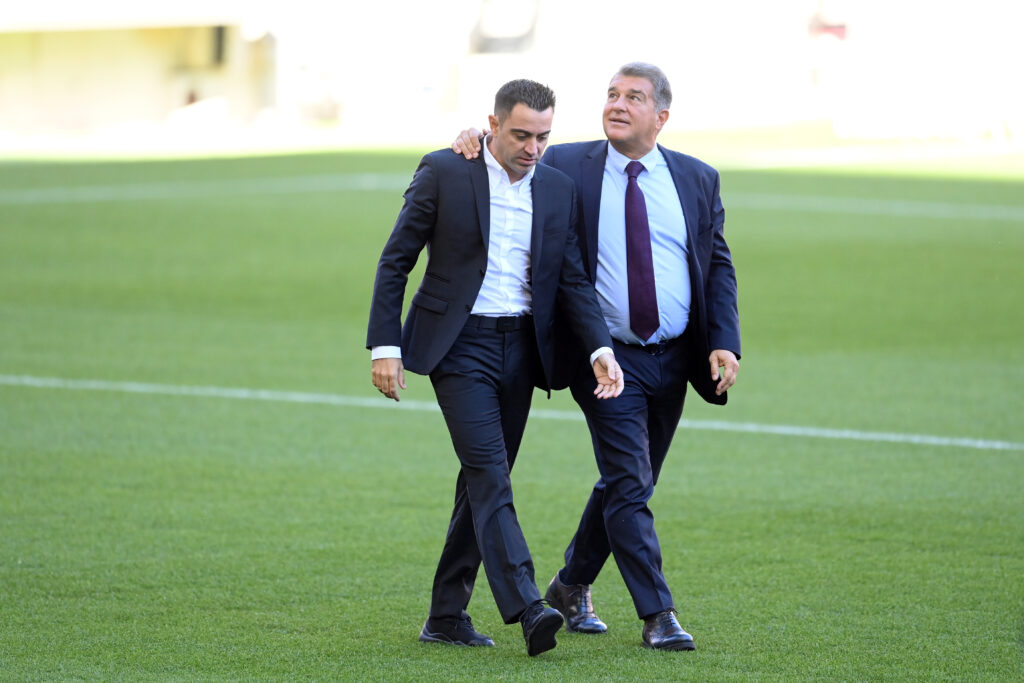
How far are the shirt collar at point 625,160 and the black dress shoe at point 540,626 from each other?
1.79 m

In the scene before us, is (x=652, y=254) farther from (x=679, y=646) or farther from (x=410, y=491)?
(x=410, y=491)

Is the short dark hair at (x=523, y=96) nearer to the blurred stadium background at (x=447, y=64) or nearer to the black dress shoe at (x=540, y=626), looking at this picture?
the black dress shoe at (x=540, y=626)

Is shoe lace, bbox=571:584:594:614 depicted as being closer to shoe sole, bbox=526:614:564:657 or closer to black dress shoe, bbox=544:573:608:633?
black dress shoe, bbox=544:573:608:633

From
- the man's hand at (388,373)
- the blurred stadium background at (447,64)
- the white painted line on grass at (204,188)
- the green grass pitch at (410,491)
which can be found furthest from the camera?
the blurred stadium background at (447,64)

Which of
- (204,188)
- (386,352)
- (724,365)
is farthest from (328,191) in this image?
(386,352)

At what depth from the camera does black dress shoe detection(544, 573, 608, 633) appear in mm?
6027

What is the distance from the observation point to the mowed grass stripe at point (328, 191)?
24016 millimetres

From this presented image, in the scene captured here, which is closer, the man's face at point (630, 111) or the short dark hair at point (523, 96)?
the short dark hair at point (523, 96)

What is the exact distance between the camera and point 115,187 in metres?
27.5

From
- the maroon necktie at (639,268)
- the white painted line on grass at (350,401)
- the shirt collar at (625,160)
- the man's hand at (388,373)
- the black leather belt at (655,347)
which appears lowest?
the white painted line on grass at (350,401)

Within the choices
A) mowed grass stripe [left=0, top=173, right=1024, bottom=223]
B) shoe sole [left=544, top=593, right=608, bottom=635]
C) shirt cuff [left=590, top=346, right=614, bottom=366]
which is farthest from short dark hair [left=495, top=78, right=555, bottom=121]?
mowed grass stripe [left=0, top=173, right=1024, bottom=223]

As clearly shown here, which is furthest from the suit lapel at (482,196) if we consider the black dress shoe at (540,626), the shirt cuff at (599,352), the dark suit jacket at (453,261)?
the black dress shoe at (540,626)

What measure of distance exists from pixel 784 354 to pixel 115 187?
17.5 meters

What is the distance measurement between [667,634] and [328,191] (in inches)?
898
